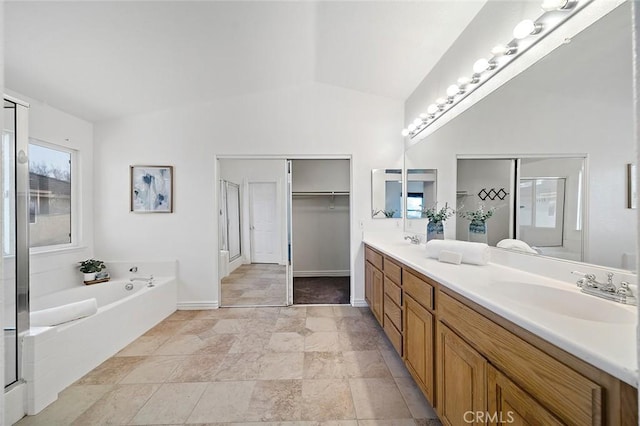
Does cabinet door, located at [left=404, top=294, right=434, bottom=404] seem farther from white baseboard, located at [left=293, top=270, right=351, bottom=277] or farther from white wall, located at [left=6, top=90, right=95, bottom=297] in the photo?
white wall, located at [left=6, top=90, right=95, bottom=297]

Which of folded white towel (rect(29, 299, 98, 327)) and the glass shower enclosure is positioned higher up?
the glass shower enclosure

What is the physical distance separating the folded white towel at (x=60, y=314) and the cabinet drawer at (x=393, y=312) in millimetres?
2333

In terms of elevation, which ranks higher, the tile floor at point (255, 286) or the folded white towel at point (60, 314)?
the folded white towel at point (60, 314)

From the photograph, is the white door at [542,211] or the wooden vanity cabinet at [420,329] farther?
the wooden vanity cabinet at [420,329]

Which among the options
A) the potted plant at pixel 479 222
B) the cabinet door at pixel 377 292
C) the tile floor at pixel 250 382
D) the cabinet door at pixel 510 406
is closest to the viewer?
the cabinet door at pixel 510 406

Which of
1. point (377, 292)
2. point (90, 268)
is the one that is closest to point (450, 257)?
point (377, 292)

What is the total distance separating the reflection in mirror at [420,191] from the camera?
8.61 ft

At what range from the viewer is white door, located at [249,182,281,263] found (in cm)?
564

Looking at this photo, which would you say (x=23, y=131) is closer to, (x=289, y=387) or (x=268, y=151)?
(x=268, y=151)

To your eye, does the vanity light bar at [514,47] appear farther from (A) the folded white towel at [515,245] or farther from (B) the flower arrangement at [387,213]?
(B) the flower arrangement at [387,213]

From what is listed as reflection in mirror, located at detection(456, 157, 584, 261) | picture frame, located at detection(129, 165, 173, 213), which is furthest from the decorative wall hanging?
picture frame, located at detection(129, 165, 173, 213)

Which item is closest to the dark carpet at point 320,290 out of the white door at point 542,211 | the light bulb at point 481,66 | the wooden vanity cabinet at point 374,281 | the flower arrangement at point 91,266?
the wooden vanity cabinet at point 374,281

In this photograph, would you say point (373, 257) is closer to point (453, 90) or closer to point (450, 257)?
point (450, 257)

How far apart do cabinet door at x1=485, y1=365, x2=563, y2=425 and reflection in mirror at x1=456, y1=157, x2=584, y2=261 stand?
0.73m
